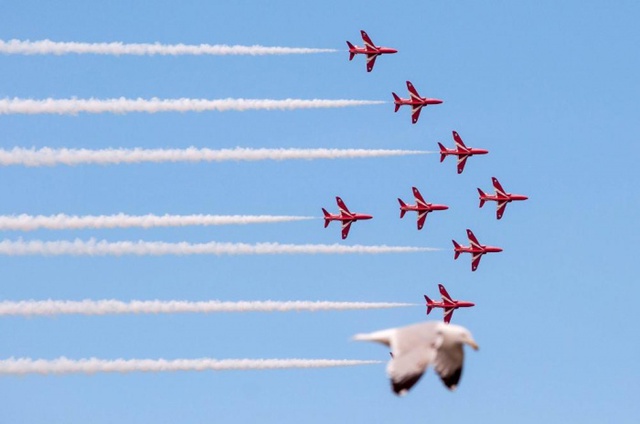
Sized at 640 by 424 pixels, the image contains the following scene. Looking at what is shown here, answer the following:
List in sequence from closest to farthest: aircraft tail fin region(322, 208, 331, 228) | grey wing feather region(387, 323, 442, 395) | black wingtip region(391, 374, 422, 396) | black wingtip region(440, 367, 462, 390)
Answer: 1. black wingtip region(391, 374, 422, 396)
2. grey wing feather region(387, 323, 442, 395)
3. black wingtip region(440, 367, 462, 390)
4. aircraft tail fin region(322, 208, 331, 228)

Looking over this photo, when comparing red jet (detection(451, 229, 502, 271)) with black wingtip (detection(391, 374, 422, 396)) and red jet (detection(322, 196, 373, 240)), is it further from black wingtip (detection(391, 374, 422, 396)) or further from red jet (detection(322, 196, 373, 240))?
black wingtip (detection(391, 374, 422, 396))

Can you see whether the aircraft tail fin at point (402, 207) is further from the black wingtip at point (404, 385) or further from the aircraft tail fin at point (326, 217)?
the black wingtip at point (404, 385)

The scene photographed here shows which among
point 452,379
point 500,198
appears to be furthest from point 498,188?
point 452,379

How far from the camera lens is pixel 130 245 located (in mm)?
115688

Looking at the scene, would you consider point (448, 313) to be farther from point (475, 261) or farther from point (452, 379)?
point (452, 379)

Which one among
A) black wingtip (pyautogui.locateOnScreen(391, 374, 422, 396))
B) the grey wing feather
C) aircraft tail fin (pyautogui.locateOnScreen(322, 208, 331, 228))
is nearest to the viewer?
black wingtip (pyautogui.locateOnScreen(391, 374, 422, 396))

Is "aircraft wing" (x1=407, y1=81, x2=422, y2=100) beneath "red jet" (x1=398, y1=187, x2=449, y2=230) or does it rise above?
above

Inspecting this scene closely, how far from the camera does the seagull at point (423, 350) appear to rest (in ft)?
172

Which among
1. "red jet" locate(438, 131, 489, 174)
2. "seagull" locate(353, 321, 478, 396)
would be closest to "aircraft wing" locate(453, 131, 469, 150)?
"red jet" locate(438, 131, 489, 174)

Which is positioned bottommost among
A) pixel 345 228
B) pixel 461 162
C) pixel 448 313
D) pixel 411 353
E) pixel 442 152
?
pixel 411 353

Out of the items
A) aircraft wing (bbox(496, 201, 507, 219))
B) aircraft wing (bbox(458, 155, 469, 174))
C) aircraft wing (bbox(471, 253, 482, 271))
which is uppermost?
aircraft wing (bbox(458, 155, 469, 174))

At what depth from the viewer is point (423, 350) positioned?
5338 cm

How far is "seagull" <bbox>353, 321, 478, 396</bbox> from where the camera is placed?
52.5m

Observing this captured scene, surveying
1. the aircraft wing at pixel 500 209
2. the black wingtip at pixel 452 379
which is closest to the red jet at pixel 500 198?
the aircraft wing at pixel 500 209
